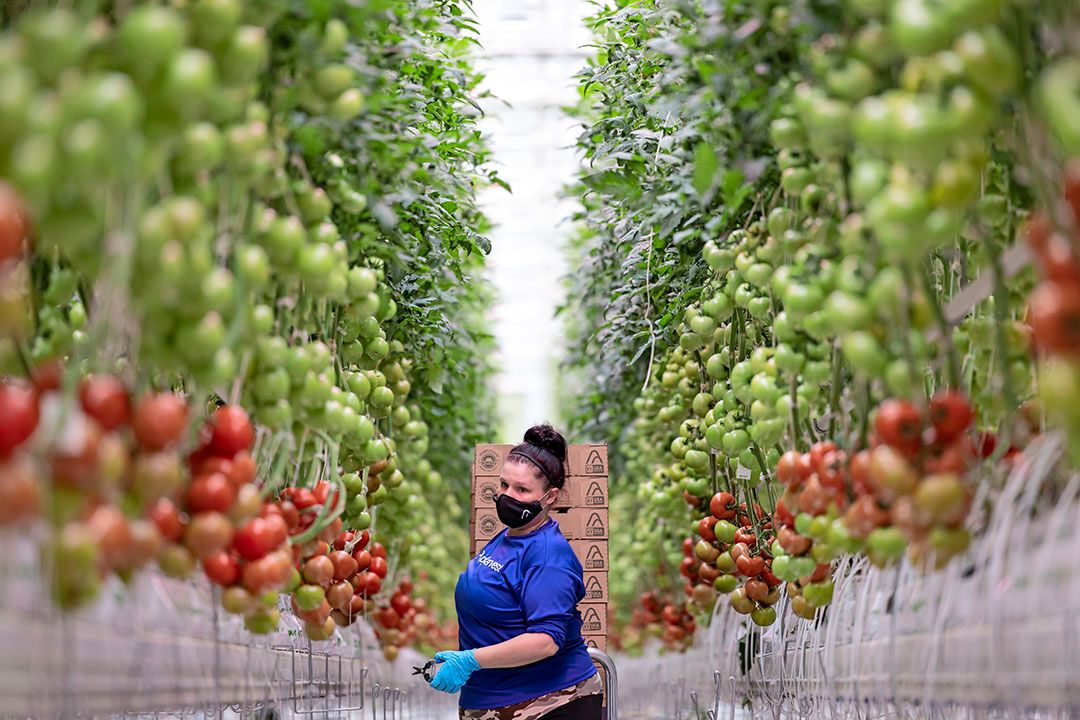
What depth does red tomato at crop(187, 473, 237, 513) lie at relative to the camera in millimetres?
1361

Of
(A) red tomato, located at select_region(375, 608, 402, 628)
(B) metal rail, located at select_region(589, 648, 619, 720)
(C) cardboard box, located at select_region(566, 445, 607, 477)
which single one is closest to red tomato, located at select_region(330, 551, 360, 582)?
(B) metal rail, located at select_region(589, 648, 619, 720)

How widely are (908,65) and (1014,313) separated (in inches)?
17.6

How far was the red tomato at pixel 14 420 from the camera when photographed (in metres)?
1.03

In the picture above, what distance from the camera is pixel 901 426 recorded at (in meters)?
1.35

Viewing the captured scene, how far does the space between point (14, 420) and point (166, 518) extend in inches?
11.7

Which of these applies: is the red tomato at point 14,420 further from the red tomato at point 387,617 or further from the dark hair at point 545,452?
the red tomato at point 387,617

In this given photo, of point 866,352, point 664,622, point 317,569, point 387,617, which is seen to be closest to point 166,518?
point 317,569

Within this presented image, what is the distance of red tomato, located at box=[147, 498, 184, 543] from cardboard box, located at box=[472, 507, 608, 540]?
2200 mm

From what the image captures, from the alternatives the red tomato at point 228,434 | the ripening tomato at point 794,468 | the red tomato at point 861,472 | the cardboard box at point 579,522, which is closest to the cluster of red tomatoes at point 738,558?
the cardboard box at point 579,522

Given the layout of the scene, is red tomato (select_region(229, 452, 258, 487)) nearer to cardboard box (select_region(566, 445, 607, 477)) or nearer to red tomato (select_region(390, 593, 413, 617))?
cardboard box (select_region(566, 445, 607, 477))

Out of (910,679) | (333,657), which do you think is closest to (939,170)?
(910,679)

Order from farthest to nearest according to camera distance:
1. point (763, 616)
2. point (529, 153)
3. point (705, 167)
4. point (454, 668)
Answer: point (529, 153) < point (763, 616) < point (454, 668) < point (705, 167)

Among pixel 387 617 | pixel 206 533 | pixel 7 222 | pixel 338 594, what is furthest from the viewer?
pixel 387 617

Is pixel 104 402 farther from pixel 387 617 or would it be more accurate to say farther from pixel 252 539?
pixel 387 617
